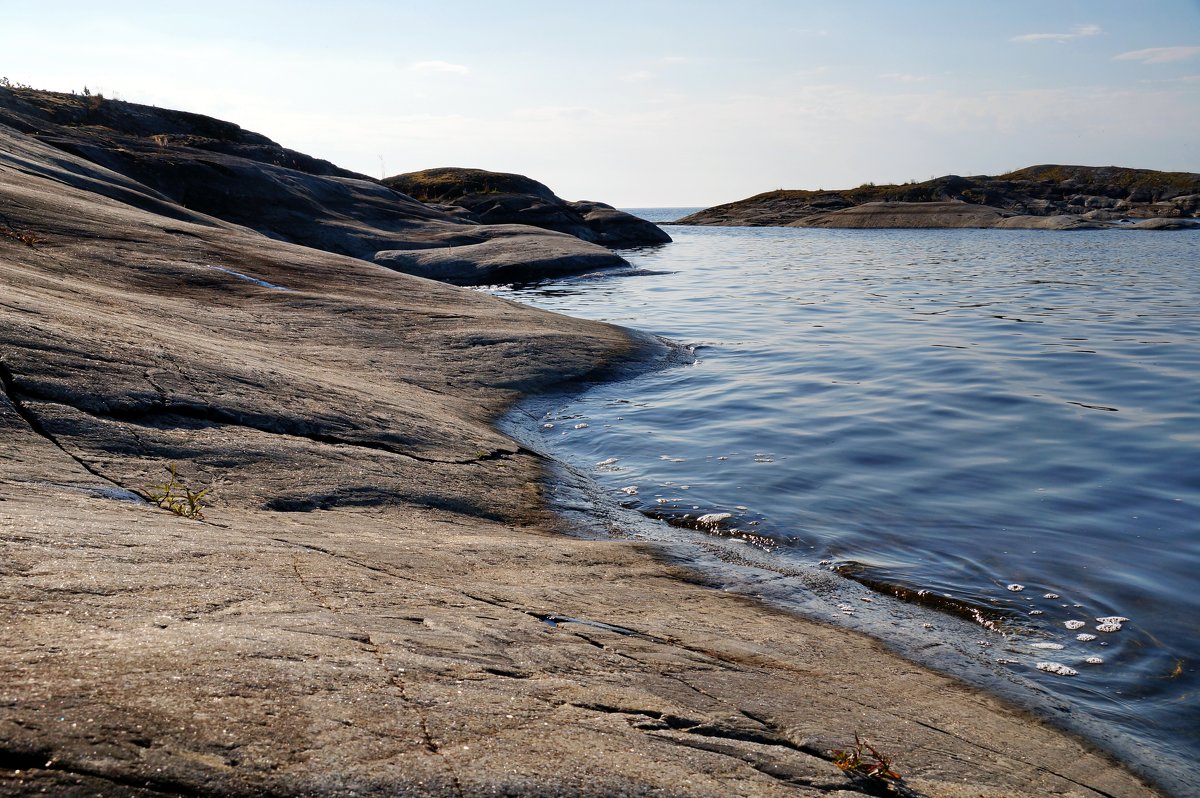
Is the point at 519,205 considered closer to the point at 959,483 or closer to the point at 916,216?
the point at 959,483

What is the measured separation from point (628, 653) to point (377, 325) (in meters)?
9.25

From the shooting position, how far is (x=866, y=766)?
127 inches

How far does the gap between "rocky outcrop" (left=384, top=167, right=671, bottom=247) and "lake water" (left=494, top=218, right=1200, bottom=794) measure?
25897 millimetres

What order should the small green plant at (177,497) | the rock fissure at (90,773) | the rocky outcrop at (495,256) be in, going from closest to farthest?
the rock fissure at (90,773) < the small green plant at (177,497) < the rocky outcrop at (495,256)

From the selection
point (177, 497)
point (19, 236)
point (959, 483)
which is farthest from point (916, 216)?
point (177, 497)

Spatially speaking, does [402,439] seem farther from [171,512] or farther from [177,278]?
[177,278]

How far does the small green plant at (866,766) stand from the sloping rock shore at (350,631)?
42mm

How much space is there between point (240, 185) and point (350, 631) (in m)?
25.8

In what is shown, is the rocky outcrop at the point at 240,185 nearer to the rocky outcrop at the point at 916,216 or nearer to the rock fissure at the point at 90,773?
the rock fissure at the point at 90,773

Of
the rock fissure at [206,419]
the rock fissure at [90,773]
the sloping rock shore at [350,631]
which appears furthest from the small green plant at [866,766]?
the rock fissure at [206,419]

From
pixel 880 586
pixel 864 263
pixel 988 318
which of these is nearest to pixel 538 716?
pixel 880 586

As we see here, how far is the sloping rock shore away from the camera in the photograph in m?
2.46

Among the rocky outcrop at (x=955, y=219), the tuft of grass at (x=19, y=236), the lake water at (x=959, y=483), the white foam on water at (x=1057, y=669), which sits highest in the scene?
the rocky outcrop at (x=955, y=219)

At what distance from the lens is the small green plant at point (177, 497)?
4.80 meters
